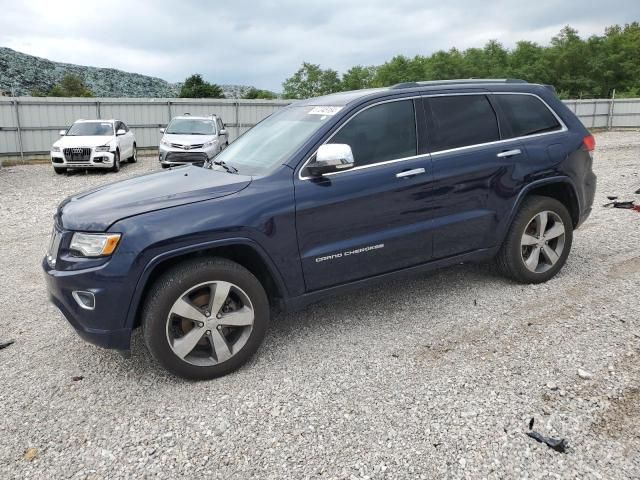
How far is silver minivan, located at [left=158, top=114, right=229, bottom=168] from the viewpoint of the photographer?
15.2m

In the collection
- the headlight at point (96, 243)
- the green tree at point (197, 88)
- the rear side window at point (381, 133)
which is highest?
the green tree at point (197, 88)

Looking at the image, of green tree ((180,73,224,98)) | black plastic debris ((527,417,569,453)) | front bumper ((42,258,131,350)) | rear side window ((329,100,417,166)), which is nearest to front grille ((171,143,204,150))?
rear side window ((329,100,417,166))

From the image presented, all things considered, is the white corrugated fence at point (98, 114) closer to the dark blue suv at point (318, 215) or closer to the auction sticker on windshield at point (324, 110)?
the dark blue suv at point (318, 215)

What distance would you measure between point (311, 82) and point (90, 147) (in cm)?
7037

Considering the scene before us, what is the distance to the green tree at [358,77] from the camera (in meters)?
88.7

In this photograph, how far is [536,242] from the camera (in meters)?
4.63

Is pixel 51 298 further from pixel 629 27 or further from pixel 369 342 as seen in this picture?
pixel 629 27

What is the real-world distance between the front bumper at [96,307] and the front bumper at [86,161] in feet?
43.1

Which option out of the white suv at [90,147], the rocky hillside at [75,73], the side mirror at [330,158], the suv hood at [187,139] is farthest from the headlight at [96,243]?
the rocky hillside at [75,73]

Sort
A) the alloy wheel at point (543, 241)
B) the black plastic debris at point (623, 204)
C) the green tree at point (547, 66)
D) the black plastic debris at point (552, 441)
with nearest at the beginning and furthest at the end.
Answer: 1. the black plastic debris at point (552, 441)
2. the alloy wheel at point (543, 241)
3. the black plastic debris at point (623, 204)
4. the green tree at point (547, 66)

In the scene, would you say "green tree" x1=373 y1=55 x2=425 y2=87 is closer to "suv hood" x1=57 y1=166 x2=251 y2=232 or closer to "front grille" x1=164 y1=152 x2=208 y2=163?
"front grille" x1=164 y1=152 x2=208 y2=163

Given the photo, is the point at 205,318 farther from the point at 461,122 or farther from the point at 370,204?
the point at 461,122

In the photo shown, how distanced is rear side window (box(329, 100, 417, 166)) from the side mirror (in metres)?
0.26

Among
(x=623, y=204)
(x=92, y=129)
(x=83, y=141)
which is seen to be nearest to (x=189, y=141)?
(x=83, y=141)
